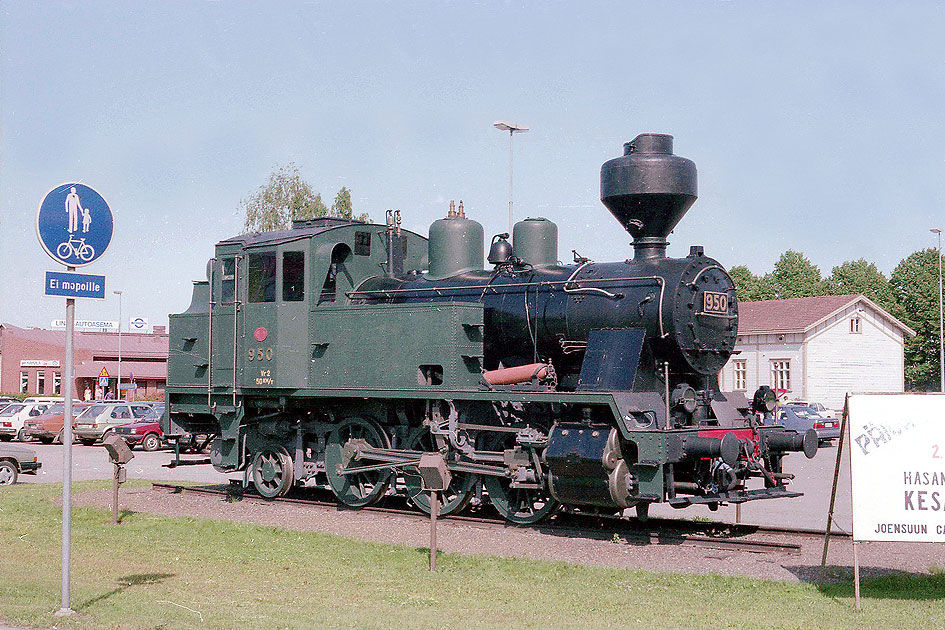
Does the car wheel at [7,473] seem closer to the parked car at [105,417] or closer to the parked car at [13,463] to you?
the parked car at [13,463]

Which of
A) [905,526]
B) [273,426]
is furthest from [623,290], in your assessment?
[273,426]

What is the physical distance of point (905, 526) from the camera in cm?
830

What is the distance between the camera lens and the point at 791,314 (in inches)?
1981

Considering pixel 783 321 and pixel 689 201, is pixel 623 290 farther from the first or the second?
pixel 783 321

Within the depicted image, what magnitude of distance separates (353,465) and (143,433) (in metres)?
19.4

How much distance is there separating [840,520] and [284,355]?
8690 millimetres

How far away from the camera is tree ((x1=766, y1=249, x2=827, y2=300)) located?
78.9 metres

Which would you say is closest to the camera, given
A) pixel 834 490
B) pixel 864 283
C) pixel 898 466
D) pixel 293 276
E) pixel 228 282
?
pixel 898 466

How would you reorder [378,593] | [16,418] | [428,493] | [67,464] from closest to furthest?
1. [67,464]
2. [378,593]
3. [428,493]
4. [16,418]

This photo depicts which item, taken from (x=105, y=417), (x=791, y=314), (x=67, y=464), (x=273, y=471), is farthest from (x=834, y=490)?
(x=791, y=314)

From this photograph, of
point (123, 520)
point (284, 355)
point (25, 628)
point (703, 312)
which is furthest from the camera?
point (284, 355)

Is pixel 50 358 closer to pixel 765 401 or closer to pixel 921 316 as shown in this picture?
pixel 921 316

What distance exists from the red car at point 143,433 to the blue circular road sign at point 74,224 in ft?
82.6

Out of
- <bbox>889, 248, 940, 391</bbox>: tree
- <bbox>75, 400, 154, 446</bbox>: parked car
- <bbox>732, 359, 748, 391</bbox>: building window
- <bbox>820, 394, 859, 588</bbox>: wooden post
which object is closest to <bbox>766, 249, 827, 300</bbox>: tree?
<bbox>889, 248, 940, 391</bbox>: tree
